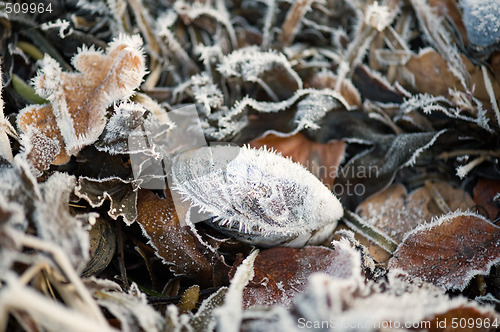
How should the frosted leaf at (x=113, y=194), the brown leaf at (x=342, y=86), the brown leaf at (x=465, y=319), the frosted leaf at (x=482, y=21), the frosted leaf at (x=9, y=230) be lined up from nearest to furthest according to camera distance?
the frosted leaf at (x=9, y=230) < the brown leaf at (x=465, y=319) < the frosted leaf at (x=113, y=194) < the frosted leaf at (x=482, y=21) < the brown leaf at (x=342, y=86)

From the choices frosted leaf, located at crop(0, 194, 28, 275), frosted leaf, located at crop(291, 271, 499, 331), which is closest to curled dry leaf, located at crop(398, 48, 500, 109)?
frosted leaf, located at crop(291, 271, 499, 331)

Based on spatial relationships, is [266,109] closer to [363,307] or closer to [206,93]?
[206,93]

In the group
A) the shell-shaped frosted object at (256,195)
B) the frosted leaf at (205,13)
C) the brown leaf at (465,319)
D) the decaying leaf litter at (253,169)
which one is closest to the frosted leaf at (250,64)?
the decaying leaf litter at (253,169)

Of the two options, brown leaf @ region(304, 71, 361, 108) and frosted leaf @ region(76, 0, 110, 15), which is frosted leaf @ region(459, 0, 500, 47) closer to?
brown leaf @ region(304, 71, 361, 108)

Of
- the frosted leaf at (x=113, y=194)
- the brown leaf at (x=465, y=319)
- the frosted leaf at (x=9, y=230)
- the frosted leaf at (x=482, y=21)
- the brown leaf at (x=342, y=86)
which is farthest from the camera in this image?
the brown leaf at (x=342, y=86)

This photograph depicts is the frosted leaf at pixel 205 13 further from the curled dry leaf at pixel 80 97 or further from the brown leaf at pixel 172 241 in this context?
the brown leaf at pixel 172 241

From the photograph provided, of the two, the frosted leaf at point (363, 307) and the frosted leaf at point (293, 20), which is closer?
the frosted leaf at point (363, 307)

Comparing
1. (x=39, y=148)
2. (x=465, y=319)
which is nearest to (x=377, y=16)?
(x=465, y=319)
